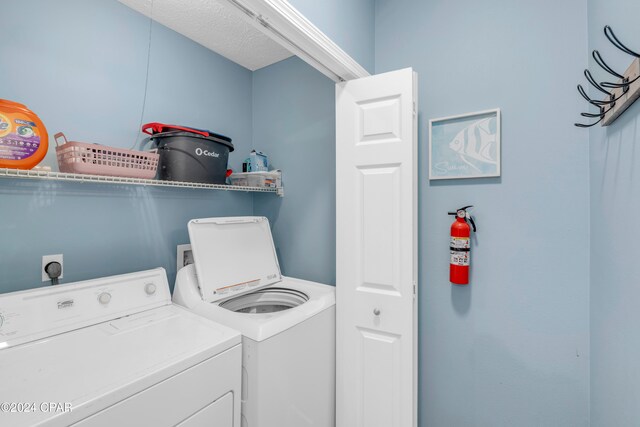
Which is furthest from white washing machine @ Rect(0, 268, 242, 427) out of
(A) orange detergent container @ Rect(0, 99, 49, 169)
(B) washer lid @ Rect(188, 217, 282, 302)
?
(A) orange detergent container @ Rect(0, 99, 49, 169)

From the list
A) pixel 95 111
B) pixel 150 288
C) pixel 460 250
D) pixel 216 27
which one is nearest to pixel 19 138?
pixel 95 111

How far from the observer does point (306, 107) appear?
2.12 meters

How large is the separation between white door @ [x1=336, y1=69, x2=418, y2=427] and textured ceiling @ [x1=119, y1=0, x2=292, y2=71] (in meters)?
0.85

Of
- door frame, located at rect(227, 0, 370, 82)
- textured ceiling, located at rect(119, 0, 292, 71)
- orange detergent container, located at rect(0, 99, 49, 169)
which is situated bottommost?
orange detergent container, located at rect(0, 99, 49, 169)

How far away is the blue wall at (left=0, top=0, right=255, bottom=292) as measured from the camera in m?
1.28

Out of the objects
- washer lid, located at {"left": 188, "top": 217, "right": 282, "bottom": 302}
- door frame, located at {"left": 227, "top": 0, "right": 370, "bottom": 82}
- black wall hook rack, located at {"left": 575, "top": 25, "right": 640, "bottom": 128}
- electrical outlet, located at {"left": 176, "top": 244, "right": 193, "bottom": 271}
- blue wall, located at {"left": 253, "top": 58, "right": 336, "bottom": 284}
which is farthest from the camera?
blue wall, located at {"left": 253, "top": 58, "right": 336, "bottom": 284}

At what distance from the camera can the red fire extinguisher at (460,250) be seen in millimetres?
1476

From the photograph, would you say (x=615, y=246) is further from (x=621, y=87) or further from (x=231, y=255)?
(x=231, y=255)

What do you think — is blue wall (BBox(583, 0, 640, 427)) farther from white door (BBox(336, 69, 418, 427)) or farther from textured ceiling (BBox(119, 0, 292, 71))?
textured ceiling (BBox(119, 0, 292, 71))

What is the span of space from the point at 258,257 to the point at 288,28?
137 cm

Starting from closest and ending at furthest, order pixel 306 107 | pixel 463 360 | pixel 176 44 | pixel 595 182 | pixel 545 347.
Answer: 1. pixel 595 182
2. pixel 545 347
3. pixel 463 360
4. pixel 176 44
5. pixel 306 107

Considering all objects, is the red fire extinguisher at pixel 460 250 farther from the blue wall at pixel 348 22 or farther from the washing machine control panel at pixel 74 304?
the washing machine control panel at pixel 74 304

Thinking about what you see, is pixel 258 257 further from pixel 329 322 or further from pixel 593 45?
pixel 593 45

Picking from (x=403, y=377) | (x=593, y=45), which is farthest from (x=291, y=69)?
(x=403, y=377)
